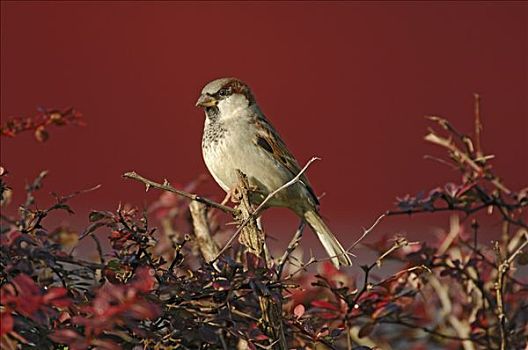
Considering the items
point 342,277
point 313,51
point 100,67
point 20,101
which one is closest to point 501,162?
point 313,51

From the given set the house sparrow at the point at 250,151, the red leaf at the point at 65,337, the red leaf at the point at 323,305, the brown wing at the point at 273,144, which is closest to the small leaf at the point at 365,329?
the red leaf at the point at 323,305

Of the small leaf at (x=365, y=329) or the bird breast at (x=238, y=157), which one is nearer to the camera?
the small leaf at (x=365, y=329)

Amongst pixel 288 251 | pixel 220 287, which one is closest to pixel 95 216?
pixel 220 287

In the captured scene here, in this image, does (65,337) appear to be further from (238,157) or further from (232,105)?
(232,105)

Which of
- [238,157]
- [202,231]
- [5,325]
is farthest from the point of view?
[238,157]

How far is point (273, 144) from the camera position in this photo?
9.90ft

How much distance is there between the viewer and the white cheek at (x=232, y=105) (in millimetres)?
2977

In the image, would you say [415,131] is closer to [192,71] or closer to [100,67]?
[192,71]

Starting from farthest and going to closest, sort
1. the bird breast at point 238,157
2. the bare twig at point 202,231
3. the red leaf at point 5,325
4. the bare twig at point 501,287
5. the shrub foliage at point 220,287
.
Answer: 1. the bird breast at point 238,157
2. the bare twig at point 202,231
3. the bare twig at point 501,287
4. the shrub foliage at point 220,287
5. the red leaf at point 5,325

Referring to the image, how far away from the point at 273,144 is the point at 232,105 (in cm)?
17

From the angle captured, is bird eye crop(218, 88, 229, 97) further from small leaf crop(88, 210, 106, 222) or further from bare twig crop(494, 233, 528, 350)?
small leaf crop(88, 210, 106, 222)

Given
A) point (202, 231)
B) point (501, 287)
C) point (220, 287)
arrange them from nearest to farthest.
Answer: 1. point (220, 287)
2. point (501, 287)
3. point (202, 231)

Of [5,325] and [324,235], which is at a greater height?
[324,235]

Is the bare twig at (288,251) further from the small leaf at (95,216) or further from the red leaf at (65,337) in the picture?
the red leaf at (65,337)
